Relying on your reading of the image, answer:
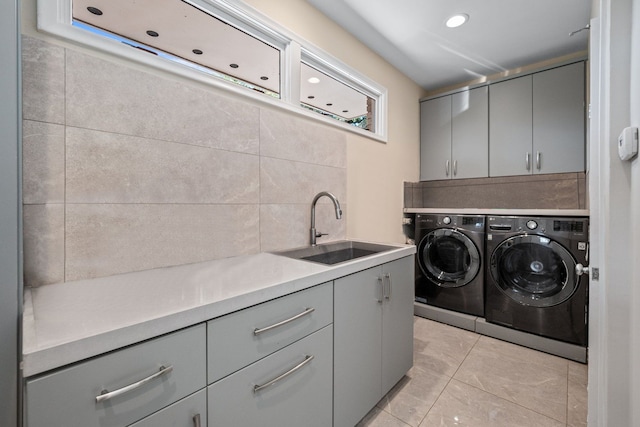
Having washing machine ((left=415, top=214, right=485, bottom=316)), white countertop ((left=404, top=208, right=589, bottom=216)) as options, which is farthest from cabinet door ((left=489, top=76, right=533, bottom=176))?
washing machine ((left=415, top=214, right=485, bottom=316))

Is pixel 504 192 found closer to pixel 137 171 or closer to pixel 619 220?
pixel 619 220

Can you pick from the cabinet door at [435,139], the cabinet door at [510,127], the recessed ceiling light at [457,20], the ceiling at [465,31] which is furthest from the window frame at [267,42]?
the cabinet door at [510,127]

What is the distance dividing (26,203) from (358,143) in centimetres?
207

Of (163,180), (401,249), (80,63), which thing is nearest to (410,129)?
(401,249)

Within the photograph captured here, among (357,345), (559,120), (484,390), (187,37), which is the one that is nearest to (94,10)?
(187,37)

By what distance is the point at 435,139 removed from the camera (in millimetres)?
3270

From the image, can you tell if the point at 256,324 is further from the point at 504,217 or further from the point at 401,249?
the point at 504,217

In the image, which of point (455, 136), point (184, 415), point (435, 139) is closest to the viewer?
point (184, 415)

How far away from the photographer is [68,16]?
3.46 ft

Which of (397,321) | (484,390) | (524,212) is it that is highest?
(524,212)

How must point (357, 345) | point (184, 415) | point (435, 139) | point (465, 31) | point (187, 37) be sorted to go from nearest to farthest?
1. point (184, 415)
2. point (357, 345)
3. point (187, 37)
4. point (465, 31)
5. point (435, 139)

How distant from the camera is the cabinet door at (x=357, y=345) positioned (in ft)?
4.05

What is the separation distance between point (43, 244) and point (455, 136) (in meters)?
3.47

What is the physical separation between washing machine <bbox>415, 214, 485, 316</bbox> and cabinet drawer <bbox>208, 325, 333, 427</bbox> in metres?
1.86
